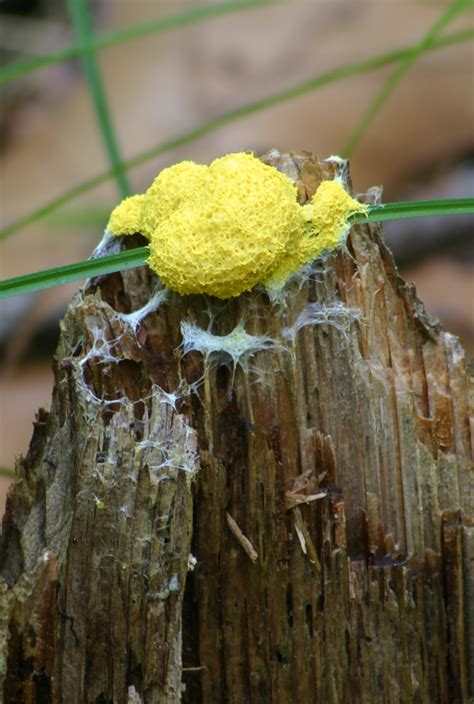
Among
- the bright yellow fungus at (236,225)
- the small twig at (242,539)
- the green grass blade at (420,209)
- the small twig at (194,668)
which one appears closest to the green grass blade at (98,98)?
the bright yellow fungus at (236,225)

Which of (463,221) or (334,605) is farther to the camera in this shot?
(463,221)

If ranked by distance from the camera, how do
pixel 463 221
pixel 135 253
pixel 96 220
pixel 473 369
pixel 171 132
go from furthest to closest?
pixel 171 132
pixel 463 221
pixel 96 220
pixel 473 369
pixel 135 253

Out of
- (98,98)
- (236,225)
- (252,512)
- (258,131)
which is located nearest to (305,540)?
(252,512)

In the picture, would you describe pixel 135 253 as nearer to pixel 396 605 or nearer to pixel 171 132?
pixel 396 605

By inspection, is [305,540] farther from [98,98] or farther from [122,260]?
[98,98]

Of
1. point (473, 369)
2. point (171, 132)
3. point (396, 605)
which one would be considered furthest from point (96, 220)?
point (396, 605)
